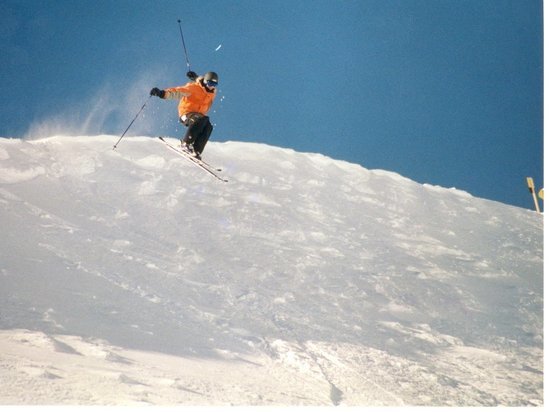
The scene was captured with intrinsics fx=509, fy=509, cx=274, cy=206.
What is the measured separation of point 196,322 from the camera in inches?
311

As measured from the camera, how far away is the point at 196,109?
18.1 ft

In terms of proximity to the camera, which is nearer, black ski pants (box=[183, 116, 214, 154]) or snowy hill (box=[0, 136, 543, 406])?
black ski pants (box=[183, 116, 214, 154])

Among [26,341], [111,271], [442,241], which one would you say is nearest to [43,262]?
[111,271]

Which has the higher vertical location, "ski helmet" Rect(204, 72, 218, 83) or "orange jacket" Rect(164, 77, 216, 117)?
"ski helmet" Rect(204, 72, 218, 83)

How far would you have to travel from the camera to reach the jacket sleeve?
5270 millimetres

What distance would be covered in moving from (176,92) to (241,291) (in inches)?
200

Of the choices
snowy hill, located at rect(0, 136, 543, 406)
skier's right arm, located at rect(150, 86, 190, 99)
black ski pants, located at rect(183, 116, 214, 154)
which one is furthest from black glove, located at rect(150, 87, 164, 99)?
snowy hill, located at rect(0, 136, 543, 406)

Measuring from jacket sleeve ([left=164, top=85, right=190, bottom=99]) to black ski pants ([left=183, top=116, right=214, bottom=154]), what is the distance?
0.85 feet

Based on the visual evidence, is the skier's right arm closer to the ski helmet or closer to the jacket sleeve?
the jacket sleeve

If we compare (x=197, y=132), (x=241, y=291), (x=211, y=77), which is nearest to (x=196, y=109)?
(x=197, y=132)

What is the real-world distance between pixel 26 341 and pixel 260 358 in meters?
2.94

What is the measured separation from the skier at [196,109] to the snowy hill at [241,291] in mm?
2628

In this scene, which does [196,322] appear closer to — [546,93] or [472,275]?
[546,93]

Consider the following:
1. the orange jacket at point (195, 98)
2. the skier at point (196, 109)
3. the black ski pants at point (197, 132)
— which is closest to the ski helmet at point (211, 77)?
the skier at point (196, 109)
